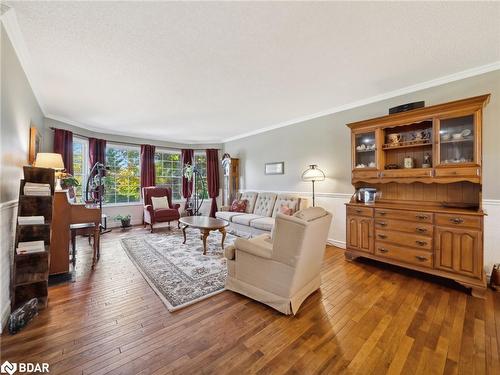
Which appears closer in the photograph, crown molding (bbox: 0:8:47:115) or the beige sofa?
crown molding (bbox: 0:8:47:115)

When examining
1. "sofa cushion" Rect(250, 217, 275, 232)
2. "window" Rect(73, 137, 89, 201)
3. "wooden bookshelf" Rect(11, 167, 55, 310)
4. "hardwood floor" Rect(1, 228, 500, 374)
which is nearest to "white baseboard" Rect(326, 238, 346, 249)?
"sofa cushion" Rect(250, 217, 275, 232)

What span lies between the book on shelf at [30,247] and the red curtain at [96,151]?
385 cm

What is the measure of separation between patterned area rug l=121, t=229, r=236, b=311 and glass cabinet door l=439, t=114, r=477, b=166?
3230mm

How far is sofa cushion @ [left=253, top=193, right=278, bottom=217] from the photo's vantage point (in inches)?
194

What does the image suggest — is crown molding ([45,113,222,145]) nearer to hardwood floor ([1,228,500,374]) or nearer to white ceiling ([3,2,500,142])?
white ceiling ([3,2,500,142])

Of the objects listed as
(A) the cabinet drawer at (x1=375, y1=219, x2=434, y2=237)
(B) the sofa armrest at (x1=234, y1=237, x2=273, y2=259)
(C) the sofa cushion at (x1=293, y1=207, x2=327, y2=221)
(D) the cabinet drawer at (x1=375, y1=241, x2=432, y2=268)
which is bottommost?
(D) the cabinet drawer at (x1=375, y1=241, x2=432, y2=268)

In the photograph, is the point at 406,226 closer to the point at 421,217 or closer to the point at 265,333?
the point at 421,217

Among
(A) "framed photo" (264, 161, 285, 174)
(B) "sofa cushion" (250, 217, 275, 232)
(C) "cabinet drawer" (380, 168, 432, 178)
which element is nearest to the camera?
(C) "cabinet drawer" (380, 168, 432, 178)

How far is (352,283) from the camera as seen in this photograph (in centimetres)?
267

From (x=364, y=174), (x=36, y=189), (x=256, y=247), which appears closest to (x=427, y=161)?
(x=364, y=174)

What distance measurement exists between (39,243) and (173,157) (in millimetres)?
5126

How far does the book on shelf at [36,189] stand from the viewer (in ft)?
7.09

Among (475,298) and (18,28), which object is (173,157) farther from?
(475,298)

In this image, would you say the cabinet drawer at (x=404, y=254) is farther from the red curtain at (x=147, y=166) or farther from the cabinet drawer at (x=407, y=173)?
the red curtain at (x=147, y=166)
